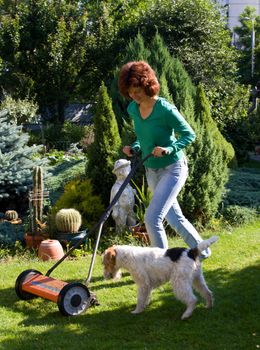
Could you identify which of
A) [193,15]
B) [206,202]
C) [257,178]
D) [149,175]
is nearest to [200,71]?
[193,15]

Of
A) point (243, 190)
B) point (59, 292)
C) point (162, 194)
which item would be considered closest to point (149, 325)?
point (59, 292)

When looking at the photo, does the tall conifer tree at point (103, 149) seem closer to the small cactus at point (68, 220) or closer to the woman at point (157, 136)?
the small cactus at point (68, 220)

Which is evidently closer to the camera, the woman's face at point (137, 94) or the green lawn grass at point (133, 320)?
the green lawn grass at point (133, 320)

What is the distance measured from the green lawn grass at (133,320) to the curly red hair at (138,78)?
1.88m

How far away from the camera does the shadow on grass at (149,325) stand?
12.3 feet

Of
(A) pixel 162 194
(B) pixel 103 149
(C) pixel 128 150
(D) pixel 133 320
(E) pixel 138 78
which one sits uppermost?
(E) pixel 138 78

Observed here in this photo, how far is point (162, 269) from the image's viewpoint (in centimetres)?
414

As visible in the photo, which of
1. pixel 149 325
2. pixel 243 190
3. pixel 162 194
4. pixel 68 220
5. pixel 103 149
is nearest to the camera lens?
pixel 149 325

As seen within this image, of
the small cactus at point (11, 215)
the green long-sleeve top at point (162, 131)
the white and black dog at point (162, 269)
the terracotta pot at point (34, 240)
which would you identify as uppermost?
the green long-sleeve top at point (162, 131)

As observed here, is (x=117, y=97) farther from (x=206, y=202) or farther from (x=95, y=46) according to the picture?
(x=95, y=46)

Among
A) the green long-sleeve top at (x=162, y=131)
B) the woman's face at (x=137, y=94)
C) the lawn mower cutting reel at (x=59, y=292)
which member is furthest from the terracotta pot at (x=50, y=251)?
the woman's face at (x=137, y=94)

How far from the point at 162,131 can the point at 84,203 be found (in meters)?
3.25

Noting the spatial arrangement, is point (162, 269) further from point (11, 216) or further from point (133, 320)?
point (11, 216)

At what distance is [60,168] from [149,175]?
5989 millimetres
